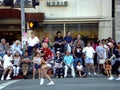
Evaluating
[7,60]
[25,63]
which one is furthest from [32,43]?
[7,60]

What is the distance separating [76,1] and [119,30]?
378 centimetres

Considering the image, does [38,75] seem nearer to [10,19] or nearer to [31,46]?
[31,46]

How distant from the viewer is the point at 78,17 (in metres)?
A: 33.6

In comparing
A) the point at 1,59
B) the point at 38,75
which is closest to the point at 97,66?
the point at 38,75

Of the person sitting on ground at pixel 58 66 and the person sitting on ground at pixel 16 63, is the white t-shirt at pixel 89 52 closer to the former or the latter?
the person sitting on ground at pixel 58 66

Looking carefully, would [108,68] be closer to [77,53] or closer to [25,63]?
[77,53]

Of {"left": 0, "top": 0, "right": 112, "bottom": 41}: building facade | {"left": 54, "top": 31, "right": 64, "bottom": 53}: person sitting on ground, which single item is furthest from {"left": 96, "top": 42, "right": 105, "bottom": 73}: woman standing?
{"left": 0, "top": 0, "right": 112, "bottom": 41}: building facade

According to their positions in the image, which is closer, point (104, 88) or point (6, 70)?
point (104, 88)

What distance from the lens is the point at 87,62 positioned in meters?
26.2

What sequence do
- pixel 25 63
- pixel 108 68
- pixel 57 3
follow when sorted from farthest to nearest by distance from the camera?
pixel 57 3 < pixel 25 63 < pixel 108 68

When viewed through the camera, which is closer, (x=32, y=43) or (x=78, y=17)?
(x=32, y=43)

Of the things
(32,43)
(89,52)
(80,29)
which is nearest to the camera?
(89,52)

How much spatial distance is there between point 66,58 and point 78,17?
856 centimetres

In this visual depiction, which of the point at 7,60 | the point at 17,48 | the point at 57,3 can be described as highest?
the point at 57,3
